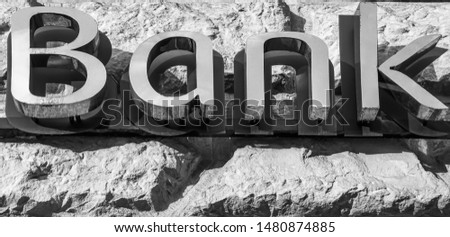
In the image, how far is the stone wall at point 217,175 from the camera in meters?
7.36

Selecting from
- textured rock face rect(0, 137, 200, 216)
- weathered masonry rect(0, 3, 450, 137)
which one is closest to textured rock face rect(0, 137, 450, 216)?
textured rock face rect(0, 137, 200, 216)

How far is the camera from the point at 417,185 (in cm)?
751

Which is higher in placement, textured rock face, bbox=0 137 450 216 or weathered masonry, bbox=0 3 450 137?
weathered masonry, bbox=0 3 450 137

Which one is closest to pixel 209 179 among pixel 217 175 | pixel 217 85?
pixel 217 175

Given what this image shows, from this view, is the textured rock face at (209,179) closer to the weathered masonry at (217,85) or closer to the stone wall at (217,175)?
the stone wall at (217,175)

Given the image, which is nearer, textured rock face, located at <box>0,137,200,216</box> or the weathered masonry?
textured rock face, located at <box>0,137,200,216</box>

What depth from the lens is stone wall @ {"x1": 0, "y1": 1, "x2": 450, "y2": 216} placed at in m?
7.36

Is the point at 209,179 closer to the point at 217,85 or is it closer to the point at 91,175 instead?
the point at 217,85

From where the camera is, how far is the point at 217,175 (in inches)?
297

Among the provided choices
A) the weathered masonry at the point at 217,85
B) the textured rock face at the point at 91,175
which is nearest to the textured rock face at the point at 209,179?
the textured rock face at the point at 91,175

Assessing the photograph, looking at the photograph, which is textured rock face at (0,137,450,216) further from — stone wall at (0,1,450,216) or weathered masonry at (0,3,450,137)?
weathered masonry at (0,3,450,137)
